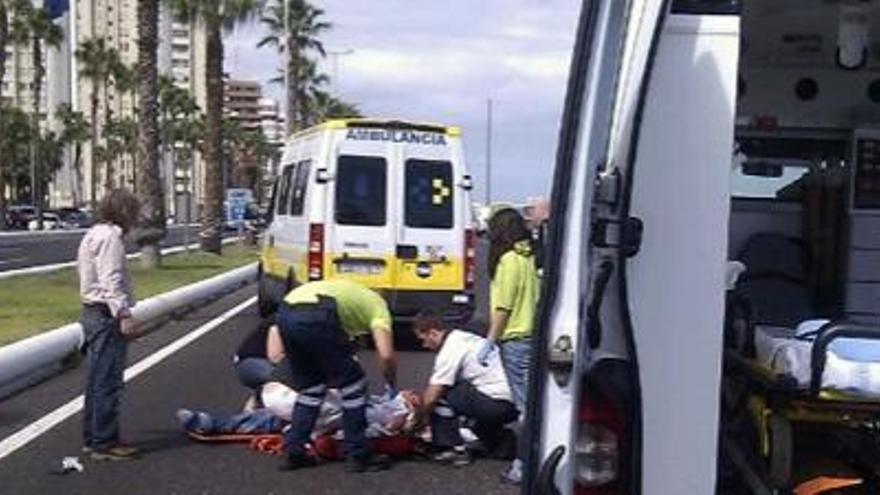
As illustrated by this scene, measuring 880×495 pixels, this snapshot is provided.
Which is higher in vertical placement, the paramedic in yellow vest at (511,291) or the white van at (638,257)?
the white van at (638,257)

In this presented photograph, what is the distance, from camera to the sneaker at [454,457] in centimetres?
909

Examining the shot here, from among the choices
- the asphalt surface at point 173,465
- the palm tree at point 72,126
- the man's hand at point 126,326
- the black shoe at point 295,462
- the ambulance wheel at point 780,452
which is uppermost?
the palm tree at point 72,126

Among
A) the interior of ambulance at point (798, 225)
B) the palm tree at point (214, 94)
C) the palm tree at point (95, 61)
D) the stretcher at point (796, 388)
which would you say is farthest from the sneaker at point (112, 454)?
the palm tree at point (95, 61)

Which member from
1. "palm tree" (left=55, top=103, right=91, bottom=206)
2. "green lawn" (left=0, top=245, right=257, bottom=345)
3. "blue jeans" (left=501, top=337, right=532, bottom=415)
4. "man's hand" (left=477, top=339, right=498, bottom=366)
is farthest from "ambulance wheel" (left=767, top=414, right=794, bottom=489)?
"palm tree" (left=55, top=103, right=91, bottom=206)

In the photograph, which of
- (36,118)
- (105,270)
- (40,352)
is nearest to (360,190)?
(40,352)

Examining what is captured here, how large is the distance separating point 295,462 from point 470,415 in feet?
3.62

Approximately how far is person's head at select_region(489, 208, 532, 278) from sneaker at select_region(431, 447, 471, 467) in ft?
3.72

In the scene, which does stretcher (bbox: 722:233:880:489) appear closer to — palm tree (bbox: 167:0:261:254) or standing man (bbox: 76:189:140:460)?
standing man (bbox: 76:189:140:460)

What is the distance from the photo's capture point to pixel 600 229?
313cm

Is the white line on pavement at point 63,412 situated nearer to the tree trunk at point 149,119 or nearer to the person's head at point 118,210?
the person's head at point 118,210

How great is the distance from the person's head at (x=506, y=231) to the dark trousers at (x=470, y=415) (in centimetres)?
88

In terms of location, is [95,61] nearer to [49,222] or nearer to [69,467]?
[49,222]

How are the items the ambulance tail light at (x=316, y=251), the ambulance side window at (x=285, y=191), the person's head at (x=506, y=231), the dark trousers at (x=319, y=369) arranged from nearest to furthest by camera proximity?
1. the dark trousers at (x=319, y=369)
2. the person's head at (x=506, y=231)
3. the ambulance tail light at (x=316, y=251)
4. the ambulance side window at (x=285, y=191)

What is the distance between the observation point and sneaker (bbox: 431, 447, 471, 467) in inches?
358
